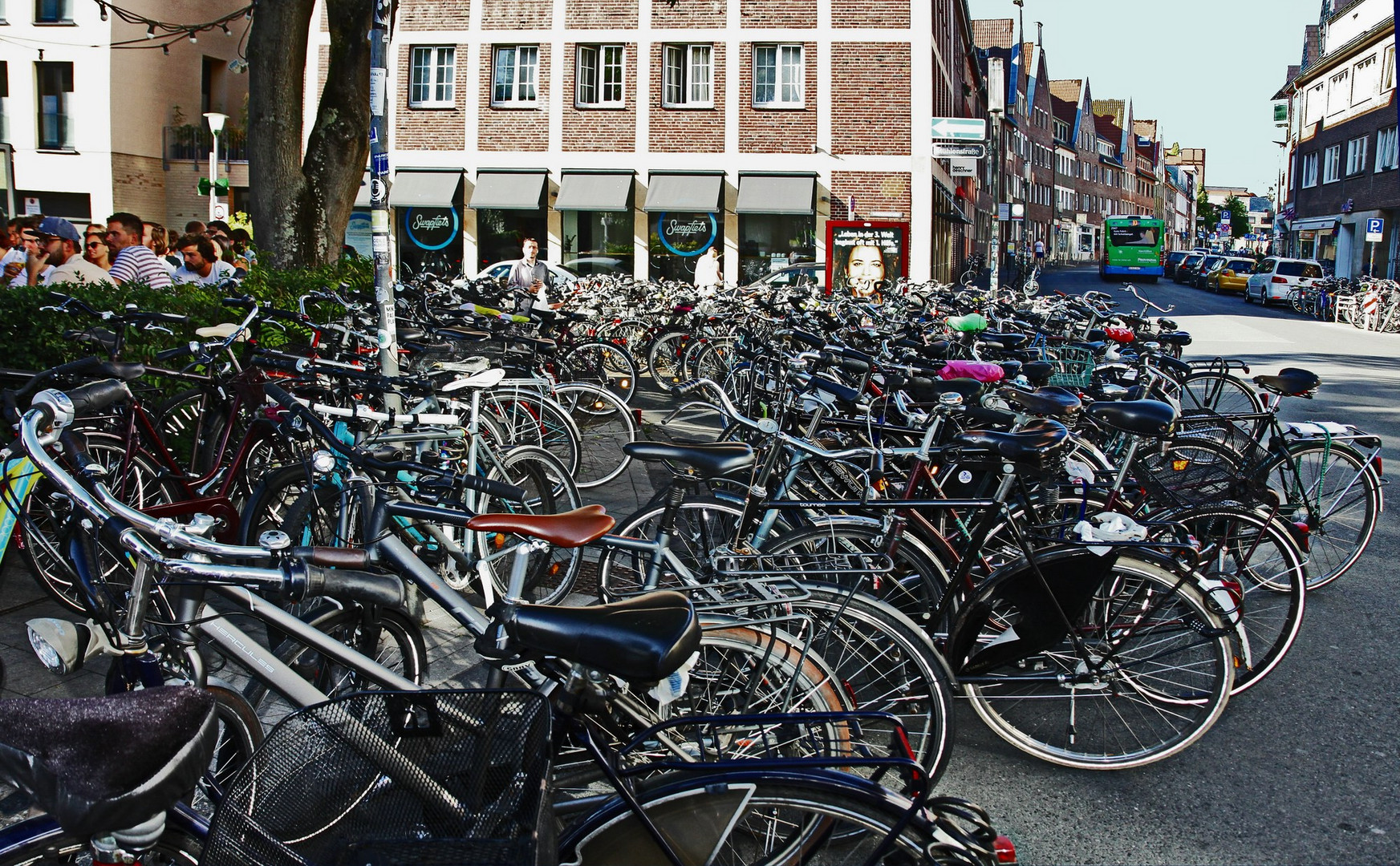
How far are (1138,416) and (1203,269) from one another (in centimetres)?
5004

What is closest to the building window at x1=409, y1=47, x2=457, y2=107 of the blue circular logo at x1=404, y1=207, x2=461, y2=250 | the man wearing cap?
the blue circular logo at x1=404, y1=207, x2=461, y2=250

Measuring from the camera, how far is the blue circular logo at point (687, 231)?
27250 mm

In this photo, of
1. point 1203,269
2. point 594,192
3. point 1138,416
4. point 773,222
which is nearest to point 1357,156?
point 1203,269

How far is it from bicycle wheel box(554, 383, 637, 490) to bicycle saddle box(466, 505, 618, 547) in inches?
188

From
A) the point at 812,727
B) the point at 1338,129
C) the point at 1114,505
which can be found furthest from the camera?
the point at 1338,129

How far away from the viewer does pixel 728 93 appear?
88.3 feet

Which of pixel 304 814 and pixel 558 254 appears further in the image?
pixel 558 254

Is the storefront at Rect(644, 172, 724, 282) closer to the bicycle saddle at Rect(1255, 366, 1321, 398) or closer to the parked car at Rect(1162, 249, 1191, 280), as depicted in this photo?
the bicycle saddle at Rect(1255, 366, 1321, 398)

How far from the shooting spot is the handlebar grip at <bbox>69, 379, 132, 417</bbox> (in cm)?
320

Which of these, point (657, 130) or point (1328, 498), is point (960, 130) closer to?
point (657, 130)

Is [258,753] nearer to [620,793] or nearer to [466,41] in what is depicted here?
[620,793]

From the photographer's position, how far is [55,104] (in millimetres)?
31266

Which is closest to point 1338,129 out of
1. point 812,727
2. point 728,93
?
point 728,93

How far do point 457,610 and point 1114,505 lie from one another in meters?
2.90
